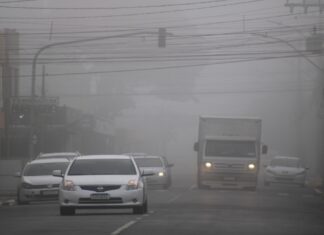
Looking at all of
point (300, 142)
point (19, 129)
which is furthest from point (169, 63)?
point (19, 129)

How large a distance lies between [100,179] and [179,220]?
7.79 feet

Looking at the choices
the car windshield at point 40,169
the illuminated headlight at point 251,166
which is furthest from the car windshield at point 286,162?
the car windshield at point 40,169

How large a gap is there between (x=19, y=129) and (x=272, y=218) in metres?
45.2

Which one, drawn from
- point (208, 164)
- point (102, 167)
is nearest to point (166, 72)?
point (208, 164)

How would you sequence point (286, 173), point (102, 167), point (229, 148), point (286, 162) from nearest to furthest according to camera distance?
point (102, 167) < point (229, 148) < point (286, 173) < point (286, 162)

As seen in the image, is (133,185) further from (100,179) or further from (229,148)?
(229,148)

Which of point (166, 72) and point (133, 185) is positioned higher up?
point (166, 72)

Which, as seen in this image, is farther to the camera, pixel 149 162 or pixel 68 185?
pixel 149 162

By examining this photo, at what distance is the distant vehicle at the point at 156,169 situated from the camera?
43062 mm

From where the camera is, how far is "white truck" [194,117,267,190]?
4275 cm

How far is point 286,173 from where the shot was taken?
163 ft

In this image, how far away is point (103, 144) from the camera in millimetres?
91438

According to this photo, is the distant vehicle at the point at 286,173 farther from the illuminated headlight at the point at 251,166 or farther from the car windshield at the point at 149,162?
Answer: the car windshield at the point at 149,162

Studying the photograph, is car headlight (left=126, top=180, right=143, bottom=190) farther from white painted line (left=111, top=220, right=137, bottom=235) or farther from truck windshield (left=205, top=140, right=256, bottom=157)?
truck windshield (left=205, top=140, right=256, bottom=157)
